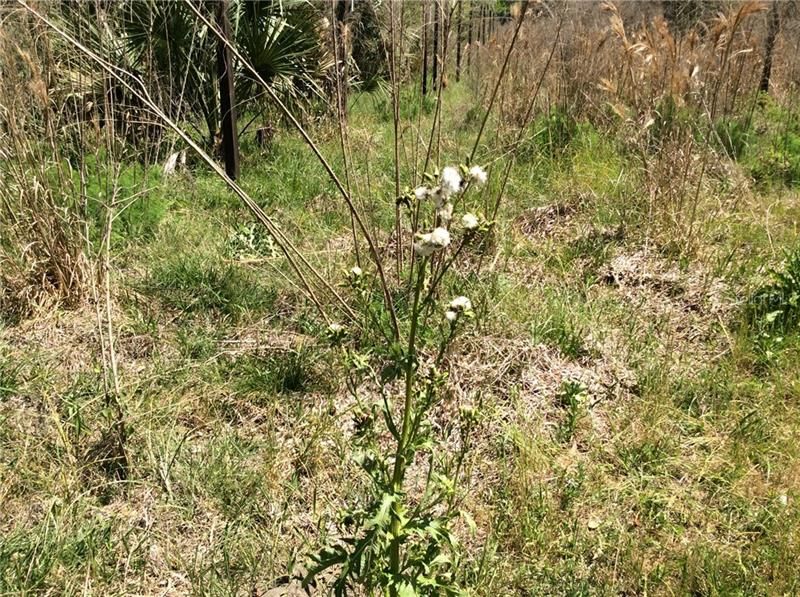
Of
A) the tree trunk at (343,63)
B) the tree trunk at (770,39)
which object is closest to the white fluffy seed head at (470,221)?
the tree trunk at (343,63)

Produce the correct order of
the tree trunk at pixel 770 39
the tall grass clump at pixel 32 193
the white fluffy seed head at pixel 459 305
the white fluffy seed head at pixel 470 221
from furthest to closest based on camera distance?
the tree trunk at pixel 770 39 → the tall grass clump at pixel 32 193 → the white fluffy seed head at pixel 459 305 → the white fluffy seed head at pixel 470 221

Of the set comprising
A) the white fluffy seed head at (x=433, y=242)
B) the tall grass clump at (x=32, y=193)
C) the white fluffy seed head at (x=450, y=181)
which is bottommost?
the tall grass clump at (x=32, y=193)

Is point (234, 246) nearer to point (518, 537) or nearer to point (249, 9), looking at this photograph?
point (518, 537)

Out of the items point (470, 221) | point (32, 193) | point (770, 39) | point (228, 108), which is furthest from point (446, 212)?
point (770, 39)

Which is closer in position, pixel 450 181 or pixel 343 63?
pixel 450 181

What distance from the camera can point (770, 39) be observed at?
22.5ft

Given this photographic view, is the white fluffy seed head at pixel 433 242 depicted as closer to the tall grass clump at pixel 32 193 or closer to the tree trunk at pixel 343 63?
the tree trunk at pixel 343 63

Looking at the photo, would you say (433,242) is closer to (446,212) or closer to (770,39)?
(446,212)

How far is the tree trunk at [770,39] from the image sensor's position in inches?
260

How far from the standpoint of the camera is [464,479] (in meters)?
2.32

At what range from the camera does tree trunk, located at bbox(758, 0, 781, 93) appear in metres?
6.61

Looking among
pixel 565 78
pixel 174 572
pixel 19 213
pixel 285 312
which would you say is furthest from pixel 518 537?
pixel 565 78

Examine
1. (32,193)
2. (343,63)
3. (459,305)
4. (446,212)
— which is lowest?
(32,193)

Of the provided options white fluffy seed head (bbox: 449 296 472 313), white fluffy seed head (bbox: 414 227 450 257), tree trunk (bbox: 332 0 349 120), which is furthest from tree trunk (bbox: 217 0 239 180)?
white fluffy seed head (bbox: 414 227 450 257)
